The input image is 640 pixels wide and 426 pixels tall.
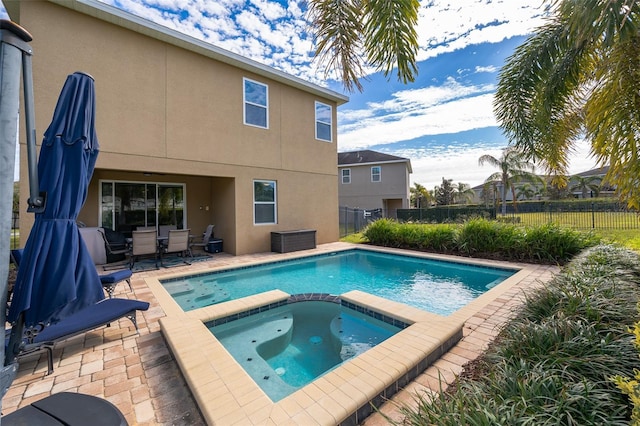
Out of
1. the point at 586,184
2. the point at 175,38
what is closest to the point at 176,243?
the point at 175,38

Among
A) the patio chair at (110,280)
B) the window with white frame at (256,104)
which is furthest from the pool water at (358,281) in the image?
the window with white frame at (256,104)

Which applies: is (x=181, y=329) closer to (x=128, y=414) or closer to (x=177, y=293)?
(x=128, y=414)

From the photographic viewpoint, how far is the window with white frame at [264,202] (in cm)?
1141

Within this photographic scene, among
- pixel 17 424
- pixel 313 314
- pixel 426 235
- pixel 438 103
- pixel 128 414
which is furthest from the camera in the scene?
pixel 438 103

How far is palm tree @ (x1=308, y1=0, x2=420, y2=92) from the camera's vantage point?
4.59 m

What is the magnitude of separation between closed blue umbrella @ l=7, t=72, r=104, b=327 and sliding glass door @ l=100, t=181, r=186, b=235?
31.9 feet

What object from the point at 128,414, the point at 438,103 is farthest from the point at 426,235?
the point at 128,414

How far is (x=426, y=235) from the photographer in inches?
468

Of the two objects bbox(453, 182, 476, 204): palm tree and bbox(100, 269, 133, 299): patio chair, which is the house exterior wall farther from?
bbox(100, 269, 133, 299): patio chair

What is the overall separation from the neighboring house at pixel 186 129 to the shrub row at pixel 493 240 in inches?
144

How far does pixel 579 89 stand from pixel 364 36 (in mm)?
5338

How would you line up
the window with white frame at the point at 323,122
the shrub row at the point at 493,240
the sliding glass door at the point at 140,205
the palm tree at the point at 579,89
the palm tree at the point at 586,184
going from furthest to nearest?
the palm tree at the point at 586,184 < the window with white frame at the point at 323,122 < the sliding glass door at the point at 140,205 < the shrub row at the point at 493,240 < the palm tree at the point at 579,89

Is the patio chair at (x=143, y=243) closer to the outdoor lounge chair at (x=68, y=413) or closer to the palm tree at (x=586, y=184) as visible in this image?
the outdoor lounge chair at (x=68, y=413)

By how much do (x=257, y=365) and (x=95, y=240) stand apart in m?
8.33
